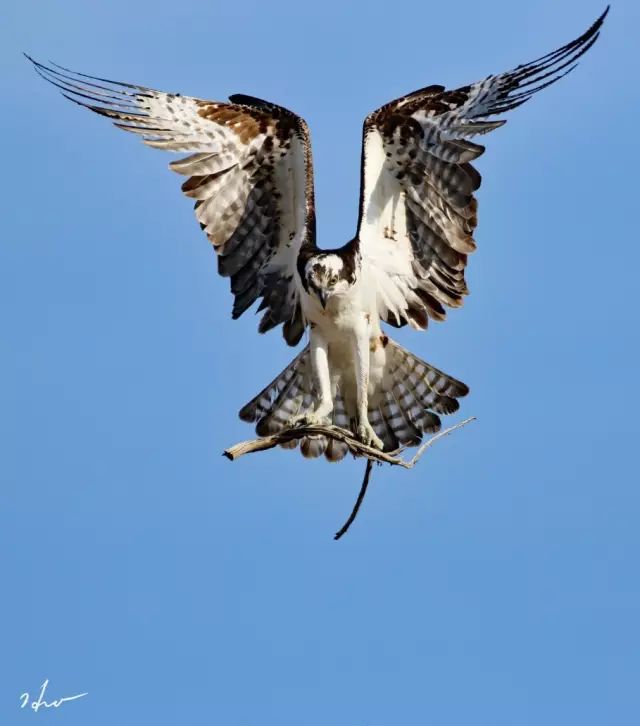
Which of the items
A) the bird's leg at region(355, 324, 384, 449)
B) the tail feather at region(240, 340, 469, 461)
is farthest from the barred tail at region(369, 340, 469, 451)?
the bird's leg at region(355, 324, 384, 449)

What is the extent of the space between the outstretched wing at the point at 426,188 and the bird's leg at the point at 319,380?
0.62 m

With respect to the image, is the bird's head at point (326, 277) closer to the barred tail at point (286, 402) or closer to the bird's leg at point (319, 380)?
the bird's leg at point (319, 380)

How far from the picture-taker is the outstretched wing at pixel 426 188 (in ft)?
38.7

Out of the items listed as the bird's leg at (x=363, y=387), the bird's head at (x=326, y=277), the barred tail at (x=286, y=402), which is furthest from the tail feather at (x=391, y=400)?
the bird's head at (x=326, y=277)

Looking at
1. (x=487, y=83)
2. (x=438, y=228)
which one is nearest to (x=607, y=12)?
(x=487, y=83)

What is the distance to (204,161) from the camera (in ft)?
39.2

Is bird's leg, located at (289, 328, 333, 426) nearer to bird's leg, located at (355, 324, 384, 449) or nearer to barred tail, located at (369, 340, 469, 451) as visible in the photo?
bird's leg, located at (355, 324, 384, 449)

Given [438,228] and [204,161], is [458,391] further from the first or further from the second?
[204,161]

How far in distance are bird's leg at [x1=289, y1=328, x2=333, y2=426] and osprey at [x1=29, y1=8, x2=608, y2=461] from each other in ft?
0.12

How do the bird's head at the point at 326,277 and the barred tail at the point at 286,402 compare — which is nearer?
the bird's head at the point at 326,277

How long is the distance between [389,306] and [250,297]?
1066 mm

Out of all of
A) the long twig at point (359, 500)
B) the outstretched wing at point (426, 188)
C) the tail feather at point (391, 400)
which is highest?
the outstretched wing at point (426, 188)

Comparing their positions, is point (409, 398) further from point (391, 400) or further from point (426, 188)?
point (426, 188)

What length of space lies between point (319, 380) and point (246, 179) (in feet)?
5.57
